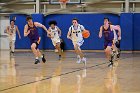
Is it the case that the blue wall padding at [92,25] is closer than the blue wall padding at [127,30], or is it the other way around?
the blue wall padding at [127,30]

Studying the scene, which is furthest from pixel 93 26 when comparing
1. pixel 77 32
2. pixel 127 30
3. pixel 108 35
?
pixel 108 35

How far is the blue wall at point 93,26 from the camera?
90.9 feet

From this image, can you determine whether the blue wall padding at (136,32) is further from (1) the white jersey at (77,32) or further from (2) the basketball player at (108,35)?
(2) the basketball player at (108,35)

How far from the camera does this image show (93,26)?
28.4 meters

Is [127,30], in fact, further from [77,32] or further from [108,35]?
[108,35]

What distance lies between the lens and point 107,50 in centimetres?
1505

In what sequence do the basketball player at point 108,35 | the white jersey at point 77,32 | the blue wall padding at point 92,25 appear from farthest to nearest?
the blue wall padding at point 92,25, the white jersey at point 77,32, the basketball player at point 108,35

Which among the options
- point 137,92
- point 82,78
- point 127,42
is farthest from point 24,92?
point 127,42

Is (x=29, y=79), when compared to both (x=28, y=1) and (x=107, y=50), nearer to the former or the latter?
(x=107, y=50)

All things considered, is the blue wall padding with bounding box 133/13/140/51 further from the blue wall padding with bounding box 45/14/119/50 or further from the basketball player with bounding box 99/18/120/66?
the basketball player with bounding box 99/18/120/66

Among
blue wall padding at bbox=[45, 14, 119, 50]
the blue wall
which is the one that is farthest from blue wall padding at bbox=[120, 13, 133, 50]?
blue wall padding at bbox=[45, 14, 119, 50]

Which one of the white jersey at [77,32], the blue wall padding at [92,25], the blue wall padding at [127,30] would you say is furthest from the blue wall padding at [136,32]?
the white jersey at [77,32]

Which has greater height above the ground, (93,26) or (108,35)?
(93,26)

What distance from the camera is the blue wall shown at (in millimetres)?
27703
